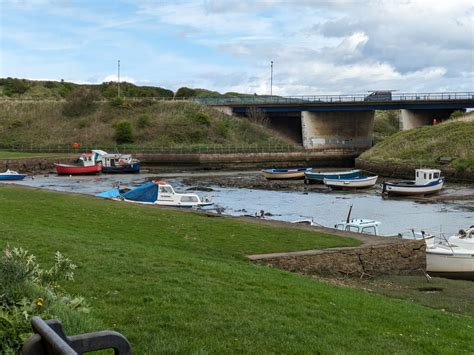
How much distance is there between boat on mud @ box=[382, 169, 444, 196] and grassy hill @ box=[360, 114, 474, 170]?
10.7m

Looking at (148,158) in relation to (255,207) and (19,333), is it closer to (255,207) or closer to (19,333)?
(255,207)

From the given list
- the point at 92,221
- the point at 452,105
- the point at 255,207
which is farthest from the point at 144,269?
the point at 452,105

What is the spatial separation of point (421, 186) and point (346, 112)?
163 ft

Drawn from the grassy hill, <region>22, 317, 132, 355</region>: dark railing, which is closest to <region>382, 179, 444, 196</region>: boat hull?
the grassy hill

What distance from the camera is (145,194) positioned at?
3503 centimetres

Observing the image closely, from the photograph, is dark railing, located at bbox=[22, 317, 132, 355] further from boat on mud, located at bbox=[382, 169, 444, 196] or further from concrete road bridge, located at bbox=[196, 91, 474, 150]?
concrete road bridge, located at bbox=[196, 91, 474, 150]

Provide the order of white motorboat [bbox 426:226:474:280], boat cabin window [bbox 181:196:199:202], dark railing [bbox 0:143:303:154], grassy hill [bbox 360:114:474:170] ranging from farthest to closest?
dark railing [bbox 0:143:303:154] → grassy hill [bbox 360:114:474:170] → boat cabin window [bbox 181:196:199:202] → white motorboat [bbox 426:226:474:280]

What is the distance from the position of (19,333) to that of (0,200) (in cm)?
2184

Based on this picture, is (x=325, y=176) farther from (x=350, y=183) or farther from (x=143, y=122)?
(x=143, y=122)

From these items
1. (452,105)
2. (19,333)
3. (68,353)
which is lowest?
(19,333)

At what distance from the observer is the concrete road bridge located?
295ft

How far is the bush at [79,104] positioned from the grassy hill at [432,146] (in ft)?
166

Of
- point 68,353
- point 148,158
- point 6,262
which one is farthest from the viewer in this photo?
point 148,158

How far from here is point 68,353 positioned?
348cm
